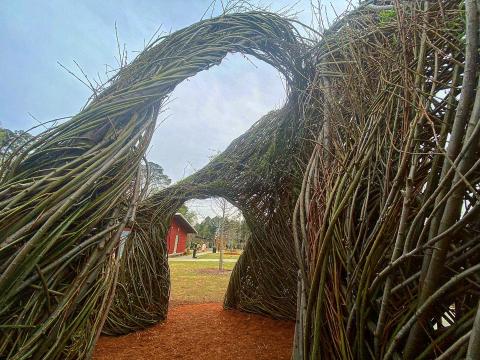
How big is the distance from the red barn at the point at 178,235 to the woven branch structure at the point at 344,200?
72.2ft

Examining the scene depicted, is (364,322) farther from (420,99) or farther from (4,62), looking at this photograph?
(4,62)

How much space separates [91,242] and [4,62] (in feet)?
4.25

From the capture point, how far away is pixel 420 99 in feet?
3.77

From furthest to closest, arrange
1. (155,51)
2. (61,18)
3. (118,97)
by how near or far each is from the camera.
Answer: (61,18) → (155,51) → (118,97)

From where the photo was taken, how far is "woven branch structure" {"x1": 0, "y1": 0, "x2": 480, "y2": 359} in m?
0.94

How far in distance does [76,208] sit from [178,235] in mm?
25560

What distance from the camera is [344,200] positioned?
1271 millimetres

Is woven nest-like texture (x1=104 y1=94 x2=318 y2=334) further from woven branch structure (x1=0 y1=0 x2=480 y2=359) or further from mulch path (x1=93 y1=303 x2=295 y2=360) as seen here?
woven branch structure (x1=0 y1=0 x2=480 y2=359)

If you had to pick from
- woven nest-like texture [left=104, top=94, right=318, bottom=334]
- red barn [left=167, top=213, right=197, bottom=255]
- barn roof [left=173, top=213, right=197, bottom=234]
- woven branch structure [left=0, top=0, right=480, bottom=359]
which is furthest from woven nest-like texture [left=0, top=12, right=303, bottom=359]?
barn roof [left=173, top=213, right=197, bottom=234]

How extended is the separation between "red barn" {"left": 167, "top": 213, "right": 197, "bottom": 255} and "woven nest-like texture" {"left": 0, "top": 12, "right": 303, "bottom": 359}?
72.1 ft

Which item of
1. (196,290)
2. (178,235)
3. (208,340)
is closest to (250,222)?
(208,340)

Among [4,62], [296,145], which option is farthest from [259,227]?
[4,62]

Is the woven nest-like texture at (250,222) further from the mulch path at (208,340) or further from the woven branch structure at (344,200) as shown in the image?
the woven branch structure at (344,200)

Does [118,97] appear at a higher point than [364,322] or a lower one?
higher
